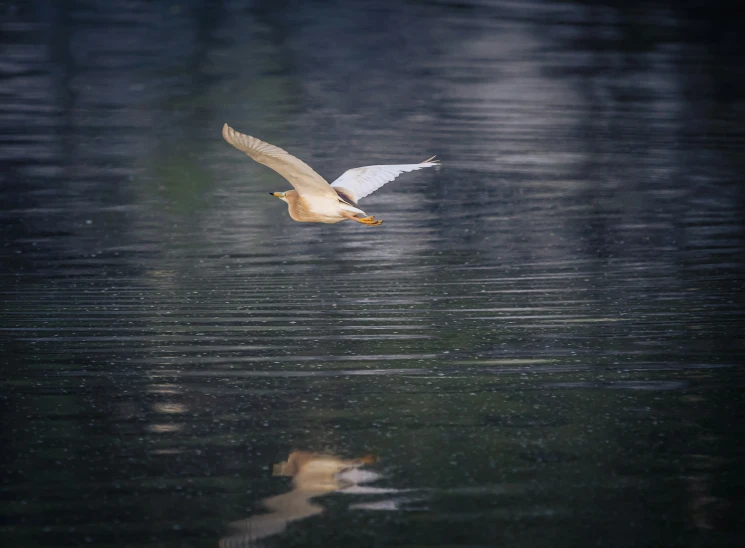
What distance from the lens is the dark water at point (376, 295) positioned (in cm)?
460

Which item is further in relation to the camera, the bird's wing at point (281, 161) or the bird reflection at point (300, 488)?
the bird's wing at point (281, 161)

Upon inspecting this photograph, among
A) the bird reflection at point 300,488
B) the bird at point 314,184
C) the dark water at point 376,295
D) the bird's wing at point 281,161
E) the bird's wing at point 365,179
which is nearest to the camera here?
the bird reflection at point 300,488

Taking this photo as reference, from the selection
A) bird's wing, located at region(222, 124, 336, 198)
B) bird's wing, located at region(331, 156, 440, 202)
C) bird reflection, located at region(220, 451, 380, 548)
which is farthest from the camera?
bird's wing, located at region(331, 156, 440, 202)

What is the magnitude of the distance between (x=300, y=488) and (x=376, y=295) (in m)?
3.45

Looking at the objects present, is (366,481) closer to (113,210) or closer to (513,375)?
(513,375)

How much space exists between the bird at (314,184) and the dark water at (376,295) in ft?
2.29

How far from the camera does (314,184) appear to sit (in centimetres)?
648

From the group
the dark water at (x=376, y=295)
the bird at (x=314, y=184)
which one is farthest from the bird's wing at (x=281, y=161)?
the dark water at (x=376, y=295)

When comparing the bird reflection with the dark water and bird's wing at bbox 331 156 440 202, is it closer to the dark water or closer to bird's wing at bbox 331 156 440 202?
the dark water

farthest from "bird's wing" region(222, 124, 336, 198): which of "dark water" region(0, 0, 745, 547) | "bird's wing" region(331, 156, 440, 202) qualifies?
"dark water" region(0, 0, 745, 547)

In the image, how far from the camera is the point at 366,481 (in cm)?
474

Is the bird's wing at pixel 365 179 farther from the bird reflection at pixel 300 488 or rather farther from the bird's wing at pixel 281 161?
the bird reflection at pixel 300 488

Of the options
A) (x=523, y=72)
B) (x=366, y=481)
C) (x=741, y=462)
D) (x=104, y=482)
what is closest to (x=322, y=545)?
(x=366, y=481)

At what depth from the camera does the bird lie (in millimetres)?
5930
